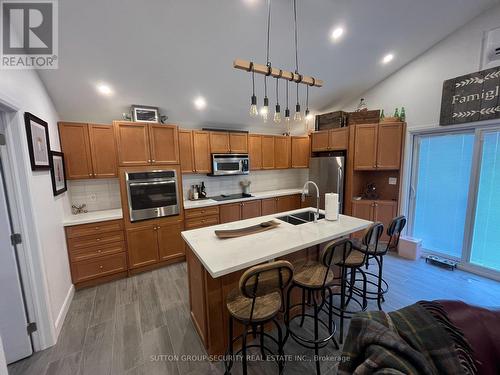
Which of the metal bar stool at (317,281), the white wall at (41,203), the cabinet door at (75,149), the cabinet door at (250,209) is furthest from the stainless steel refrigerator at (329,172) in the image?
the white wall at (41,203)

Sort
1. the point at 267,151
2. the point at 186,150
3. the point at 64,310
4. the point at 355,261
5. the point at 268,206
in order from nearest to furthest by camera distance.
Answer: the point at 355,261
the point at 64,310
the point at 186,150
the point at 268,206
the point at 267,151

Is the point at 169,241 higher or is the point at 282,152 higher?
the point at 282,152

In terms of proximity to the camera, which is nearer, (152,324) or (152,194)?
(152,324)

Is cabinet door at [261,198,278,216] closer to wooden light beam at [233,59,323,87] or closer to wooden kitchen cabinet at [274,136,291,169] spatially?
wooden kitchen cabinet at [274,136,291,169]

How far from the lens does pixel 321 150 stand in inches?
178

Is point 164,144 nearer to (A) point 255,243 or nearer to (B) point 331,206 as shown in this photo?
(A) point 255,243

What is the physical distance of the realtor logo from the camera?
1.72 metres

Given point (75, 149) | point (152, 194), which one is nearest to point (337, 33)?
point (152, 194)

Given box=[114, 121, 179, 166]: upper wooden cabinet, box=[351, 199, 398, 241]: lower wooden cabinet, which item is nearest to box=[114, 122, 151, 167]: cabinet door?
box=[114, 121, 179, 166]: upper wooden cabinet

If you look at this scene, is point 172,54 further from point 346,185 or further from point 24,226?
point 346,185

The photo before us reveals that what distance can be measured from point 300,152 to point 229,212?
89.9 inches

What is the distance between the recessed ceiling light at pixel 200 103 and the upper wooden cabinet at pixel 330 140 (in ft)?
8.17

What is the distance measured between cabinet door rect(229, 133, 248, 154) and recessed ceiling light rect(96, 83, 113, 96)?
2033 mm

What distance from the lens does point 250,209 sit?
13.9 feet
